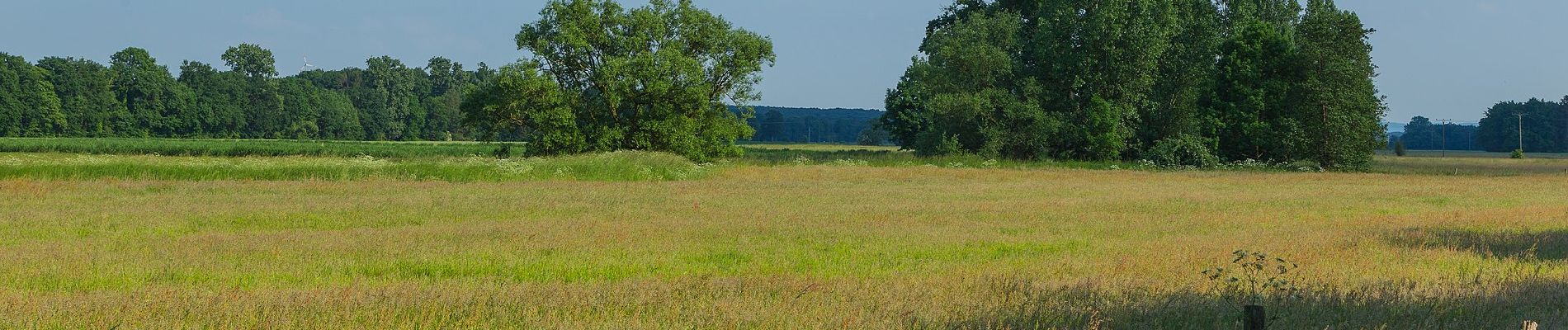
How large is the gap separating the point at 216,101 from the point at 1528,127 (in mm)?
169145

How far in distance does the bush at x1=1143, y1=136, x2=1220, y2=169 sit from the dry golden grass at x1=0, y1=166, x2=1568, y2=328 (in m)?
22.9

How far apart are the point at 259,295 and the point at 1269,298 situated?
8.02 metres

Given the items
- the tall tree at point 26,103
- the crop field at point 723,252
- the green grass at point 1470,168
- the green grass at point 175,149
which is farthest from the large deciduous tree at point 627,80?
the tall tree at point 26,103

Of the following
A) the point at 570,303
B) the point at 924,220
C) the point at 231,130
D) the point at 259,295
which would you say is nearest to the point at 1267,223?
the point at 924,220

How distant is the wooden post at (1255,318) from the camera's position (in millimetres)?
6562

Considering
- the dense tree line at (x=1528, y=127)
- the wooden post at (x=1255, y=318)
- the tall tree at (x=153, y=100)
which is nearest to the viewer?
the wooden post at (x=1255, y=318)

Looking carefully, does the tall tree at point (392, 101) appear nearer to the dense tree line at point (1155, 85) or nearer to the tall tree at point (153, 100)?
the tall tree at point (153, 100)

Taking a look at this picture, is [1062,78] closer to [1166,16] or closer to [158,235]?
[1166,16]

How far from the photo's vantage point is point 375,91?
164 meters

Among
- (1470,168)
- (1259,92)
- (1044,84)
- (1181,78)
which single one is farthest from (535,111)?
(1470,168)

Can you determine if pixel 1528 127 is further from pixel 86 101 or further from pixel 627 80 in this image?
pixel 86 101

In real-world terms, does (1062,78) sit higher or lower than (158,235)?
higher

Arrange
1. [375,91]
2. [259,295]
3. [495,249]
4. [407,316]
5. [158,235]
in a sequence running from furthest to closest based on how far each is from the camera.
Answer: [375,91] → [158,235] → [495,249] → [259,295] → [407,316]

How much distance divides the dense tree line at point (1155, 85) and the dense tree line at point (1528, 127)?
384ft
